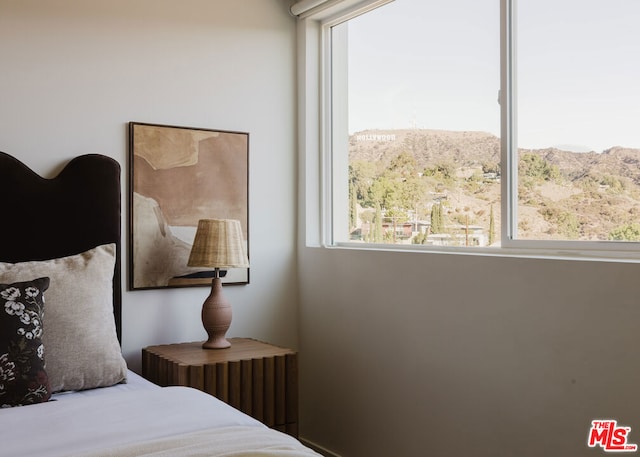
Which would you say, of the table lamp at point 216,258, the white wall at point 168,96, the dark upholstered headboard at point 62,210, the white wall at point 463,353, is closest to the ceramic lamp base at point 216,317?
the table lamp at point 216,258

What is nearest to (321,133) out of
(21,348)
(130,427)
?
(21,348)

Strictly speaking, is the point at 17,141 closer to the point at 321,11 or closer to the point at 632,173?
the point at 321,11

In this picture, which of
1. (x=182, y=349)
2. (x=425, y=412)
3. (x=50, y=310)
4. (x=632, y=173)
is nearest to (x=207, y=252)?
(x=182, y=349)

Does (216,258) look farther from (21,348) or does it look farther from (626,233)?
(626,233)

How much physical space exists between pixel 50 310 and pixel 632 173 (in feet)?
6.87

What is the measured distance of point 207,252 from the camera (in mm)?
2965

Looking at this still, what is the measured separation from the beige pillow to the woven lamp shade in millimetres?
474

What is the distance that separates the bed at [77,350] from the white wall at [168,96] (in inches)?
5.9

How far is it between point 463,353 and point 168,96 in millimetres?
1808

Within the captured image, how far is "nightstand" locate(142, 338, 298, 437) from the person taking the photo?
268 centimetres

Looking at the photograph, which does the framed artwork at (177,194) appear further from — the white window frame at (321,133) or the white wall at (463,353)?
the white wall at (463,353)

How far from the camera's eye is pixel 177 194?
10.4ft

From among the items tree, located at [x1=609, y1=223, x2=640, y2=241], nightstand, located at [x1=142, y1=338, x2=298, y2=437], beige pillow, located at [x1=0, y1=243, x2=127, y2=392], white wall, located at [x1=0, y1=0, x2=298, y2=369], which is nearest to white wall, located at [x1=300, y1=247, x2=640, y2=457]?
tree, located at [x1=609, y1=223, x2=640, y2=241]

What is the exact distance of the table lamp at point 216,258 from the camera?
2.96m
